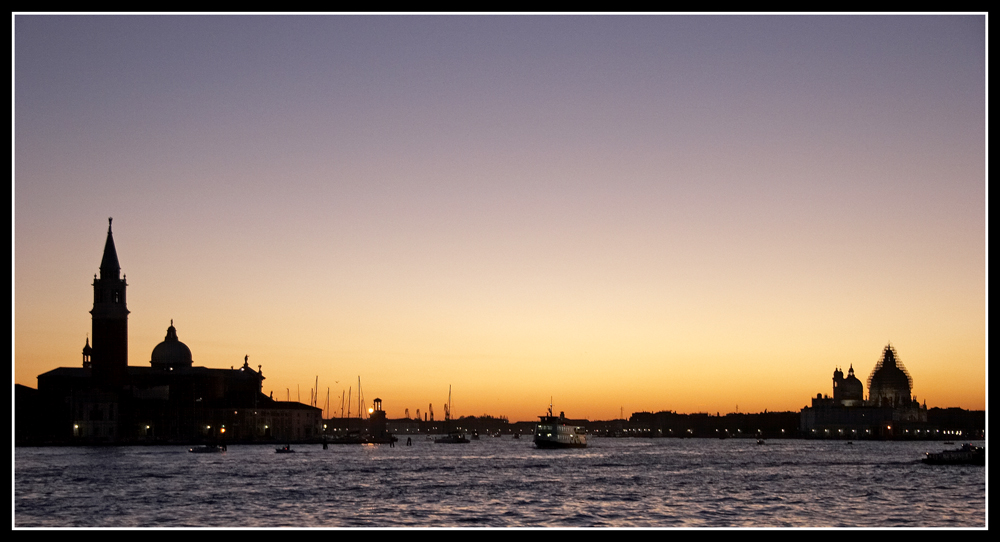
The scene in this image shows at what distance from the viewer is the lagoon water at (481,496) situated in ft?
134

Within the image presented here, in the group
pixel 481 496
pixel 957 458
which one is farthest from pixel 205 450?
pixel 957 458

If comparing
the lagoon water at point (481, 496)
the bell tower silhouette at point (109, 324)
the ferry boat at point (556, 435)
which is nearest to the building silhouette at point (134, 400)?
the bell tower silhouette at point (109, 324)

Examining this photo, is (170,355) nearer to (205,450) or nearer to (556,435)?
(205,450)

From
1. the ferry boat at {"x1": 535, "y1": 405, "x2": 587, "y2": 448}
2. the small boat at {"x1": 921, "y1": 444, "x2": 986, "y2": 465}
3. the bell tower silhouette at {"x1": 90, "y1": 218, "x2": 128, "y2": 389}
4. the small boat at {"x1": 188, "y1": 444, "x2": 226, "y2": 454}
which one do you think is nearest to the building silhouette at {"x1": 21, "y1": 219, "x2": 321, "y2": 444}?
the bell tower silhouette at {"x1": 90, "y1": 218, "x2": 128, "y2": 389}

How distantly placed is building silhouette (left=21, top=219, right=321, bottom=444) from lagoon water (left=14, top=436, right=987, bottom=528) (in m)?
45.2

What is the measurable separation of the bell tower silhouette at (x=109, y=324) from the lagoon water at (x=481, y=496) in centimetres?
4401

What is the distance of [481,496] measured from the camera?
5259 centimetres

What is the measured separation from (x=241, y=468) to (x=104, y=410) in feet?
186

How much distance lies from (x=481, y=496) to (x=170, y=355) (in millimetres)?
98983

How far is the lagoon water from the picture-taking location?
134ft

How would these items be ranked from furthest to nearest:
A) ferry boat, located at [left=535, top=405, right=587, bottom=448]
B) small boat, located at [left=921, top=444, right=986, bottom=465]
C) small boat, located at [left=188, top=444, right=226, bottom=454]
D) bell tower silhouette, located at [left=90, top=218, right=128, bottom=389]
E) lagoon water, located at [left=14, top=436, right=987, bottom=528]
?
ferry boat, located at [left=535, top=405, right=587, bottom=448] < bell tower silhouette, located at [left=90, top=218, right=128, bottom=389] < small boat, located at [left=188, top=444, right=226, bottom=454] < small boat, located at [left=921, top=444, right=986, bottom=465] < lagoon water, located at [left=14, top=436, right=987, bottom=528]

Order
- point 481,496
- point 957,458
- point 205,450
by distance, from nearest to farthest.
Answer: point 481,496 → point 957,458 → point 205,450

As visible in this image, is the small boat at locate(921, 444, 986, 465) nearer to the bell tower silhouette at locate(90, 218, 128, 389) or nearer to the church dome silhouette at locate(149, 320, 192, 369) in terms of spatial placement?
the bell tower silhouette at locate(90, 218, 128, 389)
